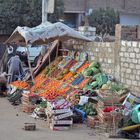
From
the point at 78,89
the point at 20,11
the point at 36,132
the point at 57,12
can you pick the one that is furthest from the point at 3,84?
the point at 57,12

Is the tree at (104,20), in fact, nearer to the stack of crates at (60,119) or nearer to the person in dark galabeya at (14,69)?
the person in dark galabeya at (14,69)

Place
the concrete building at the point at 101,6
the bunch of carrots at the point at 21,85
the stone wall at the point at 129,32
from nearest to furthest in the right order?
the stone wall at the point at 129,32 → the bunch of carrots at the point at 21,85 → the concrete building at the point at 101,6

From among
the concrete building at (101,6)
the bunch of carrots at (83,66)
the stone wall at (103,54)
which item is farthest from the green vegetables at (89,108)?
the concrete building at (101,6)

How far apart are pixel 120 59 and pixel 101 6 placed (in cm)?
4084

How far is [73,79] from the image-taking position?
1530 cm

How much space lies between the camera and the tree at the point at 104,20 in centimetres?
4816

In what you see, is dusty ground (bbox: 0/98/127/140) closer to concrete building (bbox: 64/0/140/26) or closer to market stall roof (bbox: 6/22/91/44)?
market stall roof (bbox: 6/22/91/44)

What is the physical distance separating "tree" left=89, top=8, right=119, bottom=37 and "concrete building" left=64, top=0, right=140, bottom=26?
2.55 m

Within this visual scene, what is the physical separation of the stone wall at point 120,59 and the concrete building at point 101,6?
119 feet

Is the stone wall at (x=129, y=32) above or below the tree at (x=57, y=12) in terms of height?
above

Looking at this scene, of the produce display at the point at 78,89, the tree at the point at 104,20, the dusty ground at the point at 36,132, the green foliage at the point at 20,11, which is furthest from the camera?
the tree at the point at 104,20

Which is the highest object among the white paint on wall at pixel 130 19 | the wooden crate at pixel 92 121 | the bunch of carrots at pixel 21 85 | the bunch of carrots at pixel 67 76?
the bunch of carrots at pixel 67 76

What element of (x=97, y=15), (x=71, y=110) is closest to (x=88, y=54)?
(x=71, y=110)

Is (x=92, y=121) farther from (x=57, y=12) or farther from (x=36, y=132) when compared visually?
(x=57, y=12)
